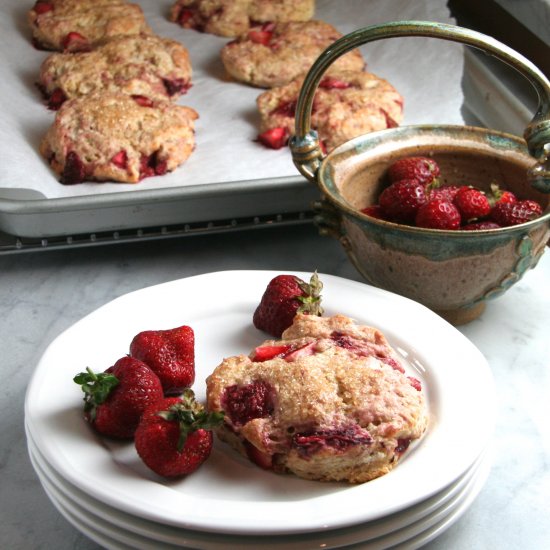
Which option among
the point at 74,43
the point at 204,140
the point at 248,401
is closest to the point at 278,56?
the point at 204,140

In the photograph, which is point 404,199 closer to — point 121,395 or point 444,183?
point 444,183

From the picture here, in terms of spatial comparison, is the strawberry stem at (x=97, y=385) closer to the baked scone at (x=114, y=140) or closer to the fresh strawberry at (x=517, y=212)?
the fresh strawberry at (x=517, y=212)

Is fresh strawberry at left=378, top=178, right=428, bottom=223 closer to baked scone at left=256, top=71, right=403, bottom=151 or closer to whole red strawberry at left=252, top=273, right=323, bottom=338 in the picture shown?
whole red strawberry at left=252, top=273, right=323, bottom=338

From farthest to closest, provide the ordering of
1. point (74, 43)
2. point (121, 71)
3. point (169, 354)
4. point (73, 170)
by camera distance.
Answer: point (74, 43) → point (121, 71) → point (73, 170) → point (169, 354)

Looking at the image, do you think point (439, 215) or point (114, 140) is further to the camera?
point (114, 140)

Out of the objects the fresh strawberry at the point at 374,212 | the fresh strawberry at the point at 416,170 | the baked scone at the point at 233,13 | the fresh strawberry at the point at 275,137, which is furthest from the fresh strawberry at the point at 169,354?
the baked scone at the point at 233,13

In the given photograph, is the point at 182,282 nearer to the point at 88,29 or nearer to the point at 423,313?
the point at 423,313

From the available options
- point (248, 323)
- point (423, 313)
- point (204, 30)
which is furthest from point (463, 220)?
point (204, 30)

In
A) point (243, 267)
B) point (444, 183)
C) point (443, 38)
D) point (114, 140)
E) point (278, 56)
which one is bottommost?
point (243, 267)
